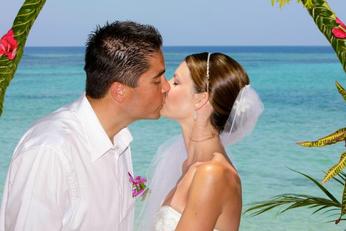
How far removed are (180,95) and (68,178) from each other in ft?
4.04

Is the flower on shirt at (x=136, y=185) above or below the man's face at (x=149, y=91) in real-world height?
below

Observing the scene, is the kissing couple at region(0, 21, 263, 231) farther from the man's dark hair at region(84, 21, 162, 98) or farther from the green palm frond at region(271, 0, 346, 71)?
the green palm frond at region(271, 0, 346, 71)

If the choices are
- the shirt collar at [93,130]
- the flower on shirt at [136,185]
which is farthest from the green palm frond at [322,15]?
the flower on shirt at [136,185]

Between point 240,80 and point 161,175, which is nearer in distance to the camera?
point 240,80

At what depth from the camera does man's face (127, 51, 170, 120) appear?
139 inches

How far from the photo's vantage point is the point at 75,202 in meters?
3.28

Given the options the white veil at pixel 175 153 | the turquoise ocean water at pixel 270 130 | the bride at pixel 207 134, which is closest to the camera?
the bride at pixel 207 134

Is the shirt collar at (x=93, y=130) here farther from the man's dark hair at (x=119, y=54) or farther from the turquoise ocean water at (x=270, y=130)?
the turquoise ocean water at (x=270, y=130)

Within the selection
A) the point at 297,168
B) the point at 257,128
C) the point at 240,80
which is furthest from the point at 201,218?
the point at 257,128

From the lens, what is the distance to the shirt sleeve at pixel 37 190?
3.07 meters

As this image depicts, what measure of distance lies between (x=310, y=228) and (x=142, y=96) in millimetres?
10906

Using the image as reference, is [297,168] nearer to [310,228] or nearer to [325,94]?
[310,228]

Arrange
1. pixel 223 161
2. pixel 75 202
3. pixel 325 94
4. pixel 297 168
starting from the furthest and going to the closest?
pixel 325 94 < pixel 297 168 < pixel 223 161 < pixel 75 202

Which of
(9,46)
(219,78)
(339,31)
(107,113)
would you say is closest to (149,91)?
(107,113)
